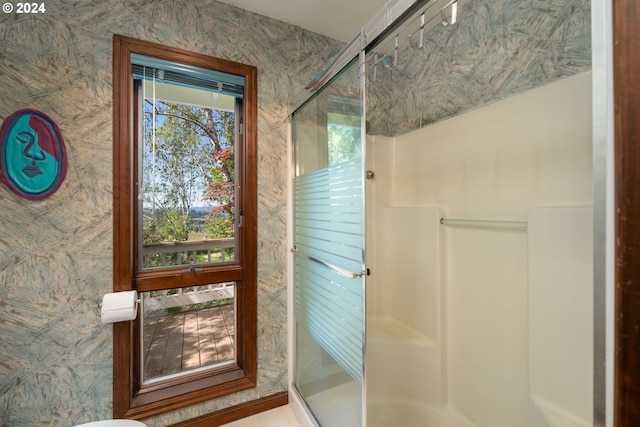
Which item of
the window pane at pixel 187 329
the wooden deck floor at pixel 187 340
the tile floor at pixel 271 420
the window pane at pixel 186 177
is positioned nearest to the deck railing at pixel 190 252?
the window pane at pixel 186 177

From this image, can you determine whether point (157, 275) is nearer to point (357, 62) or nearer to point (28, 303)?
point (28, 303)

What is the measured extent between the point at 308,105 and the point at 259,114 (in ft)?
1.20

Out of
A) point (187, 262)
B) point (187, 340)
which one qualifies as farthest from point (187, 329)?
point (187, 262)

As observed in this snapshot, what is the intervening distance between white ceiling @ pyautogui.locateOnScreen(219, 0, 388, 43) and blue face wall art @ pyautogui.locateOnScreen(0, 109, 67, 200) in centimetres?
123

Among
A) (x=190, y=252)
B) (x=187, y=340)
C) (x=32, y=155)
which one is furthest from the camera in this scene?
(x=187, y=340)

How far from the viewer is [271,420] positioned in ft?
5.60

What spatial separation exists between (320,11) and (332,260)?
5.25ft

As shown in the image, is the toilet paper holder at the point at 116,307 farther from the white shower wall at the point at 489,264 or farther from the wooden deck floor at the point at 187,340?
the white shower wall at the point at 489,264

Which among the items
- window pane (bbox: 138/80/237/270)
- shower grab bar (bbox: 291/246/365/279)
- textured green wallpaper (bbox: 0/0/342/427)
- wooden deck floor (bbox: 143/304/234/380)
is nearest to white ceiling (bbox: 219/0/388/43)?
textured green wallpaper (bbox: 0/0/342/427)

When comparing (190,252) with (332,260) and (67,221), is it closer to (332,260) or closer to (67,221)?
(67,221)

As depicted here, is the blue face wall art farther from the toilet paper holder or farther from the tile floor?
the tile floor

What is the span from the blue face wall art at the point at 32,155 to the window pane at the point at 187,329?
780 mm

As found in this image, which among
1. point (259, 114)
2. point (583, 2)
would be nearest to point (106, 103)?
point (259, 114)

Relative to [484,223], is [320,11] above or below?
above
